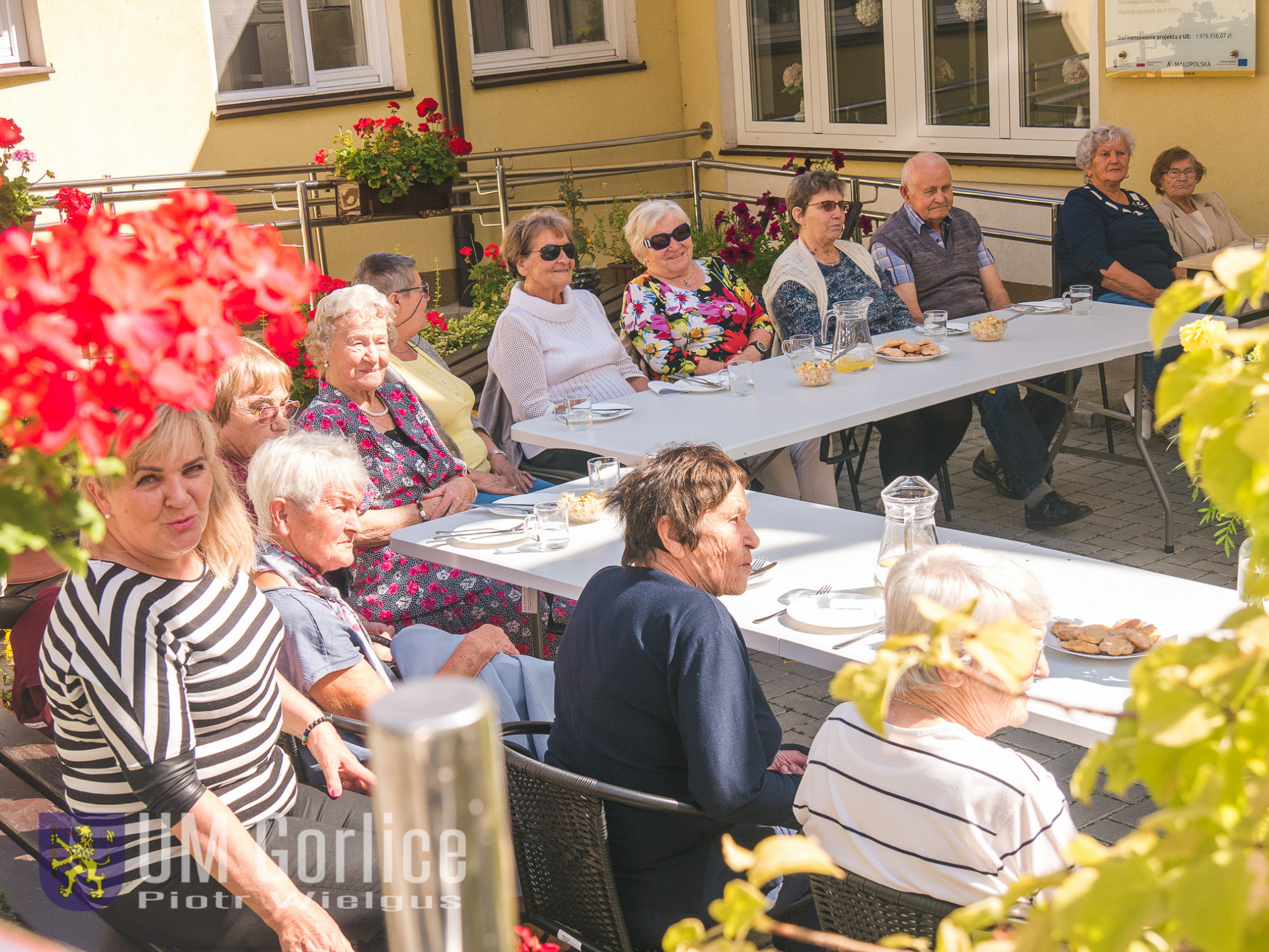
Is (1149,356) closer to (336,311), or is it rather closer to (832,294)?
(832,294)

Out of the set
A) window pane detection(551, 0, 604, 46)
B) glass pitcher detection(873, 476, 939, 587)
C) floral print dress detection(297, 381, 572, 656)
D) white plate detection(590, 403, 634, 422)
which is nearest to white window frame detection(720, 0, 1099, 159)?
window pane detection(551, 0, 604, 46)

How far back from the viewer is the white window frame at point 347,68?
30.9 ft

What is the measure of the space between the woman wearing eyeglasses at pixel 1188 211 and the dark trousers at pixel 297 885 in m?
5.48

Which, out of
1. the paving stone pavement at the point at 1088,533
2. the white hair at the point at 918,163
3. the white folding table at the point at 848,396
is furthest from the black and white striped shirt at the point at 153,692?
the white hair at the point at 918,163

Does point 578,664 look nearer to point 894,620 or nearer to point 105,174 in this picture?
point 894,620

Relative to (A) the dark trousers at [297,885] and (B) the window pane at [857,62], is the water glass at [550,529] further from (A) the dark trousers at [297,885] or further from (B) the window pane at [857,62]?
(B) the window pane at [857,62]

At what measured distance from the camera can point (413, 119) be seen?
9.62 meters

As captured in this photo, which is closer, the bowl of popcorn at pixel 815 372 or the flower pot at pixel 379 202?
the bowl of popcorn at pixel 815 372

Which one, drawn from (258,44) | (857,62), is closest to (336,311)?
(258,44)

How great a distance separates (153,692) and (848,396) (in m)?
2.78

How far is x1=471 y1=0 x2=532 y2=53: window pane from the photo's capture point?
10203 mm

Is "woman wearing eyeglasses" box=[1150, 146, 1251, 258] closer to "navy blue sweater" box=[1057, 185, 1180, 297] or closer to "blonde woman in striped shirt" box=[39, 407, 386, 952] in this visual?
"navy blue sweater" box=[1057, 185, 1180, 297]

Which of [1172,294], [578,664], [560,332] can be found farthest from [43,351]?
[560,332]

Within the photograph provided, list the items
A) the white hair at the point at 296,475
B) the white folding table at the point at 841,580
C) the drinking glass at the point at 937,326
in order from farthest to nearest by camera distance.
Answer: the drinking glass at the point at 937,326 < the white hair at the point at 296,475 < the white folding table at the point at 841,580
